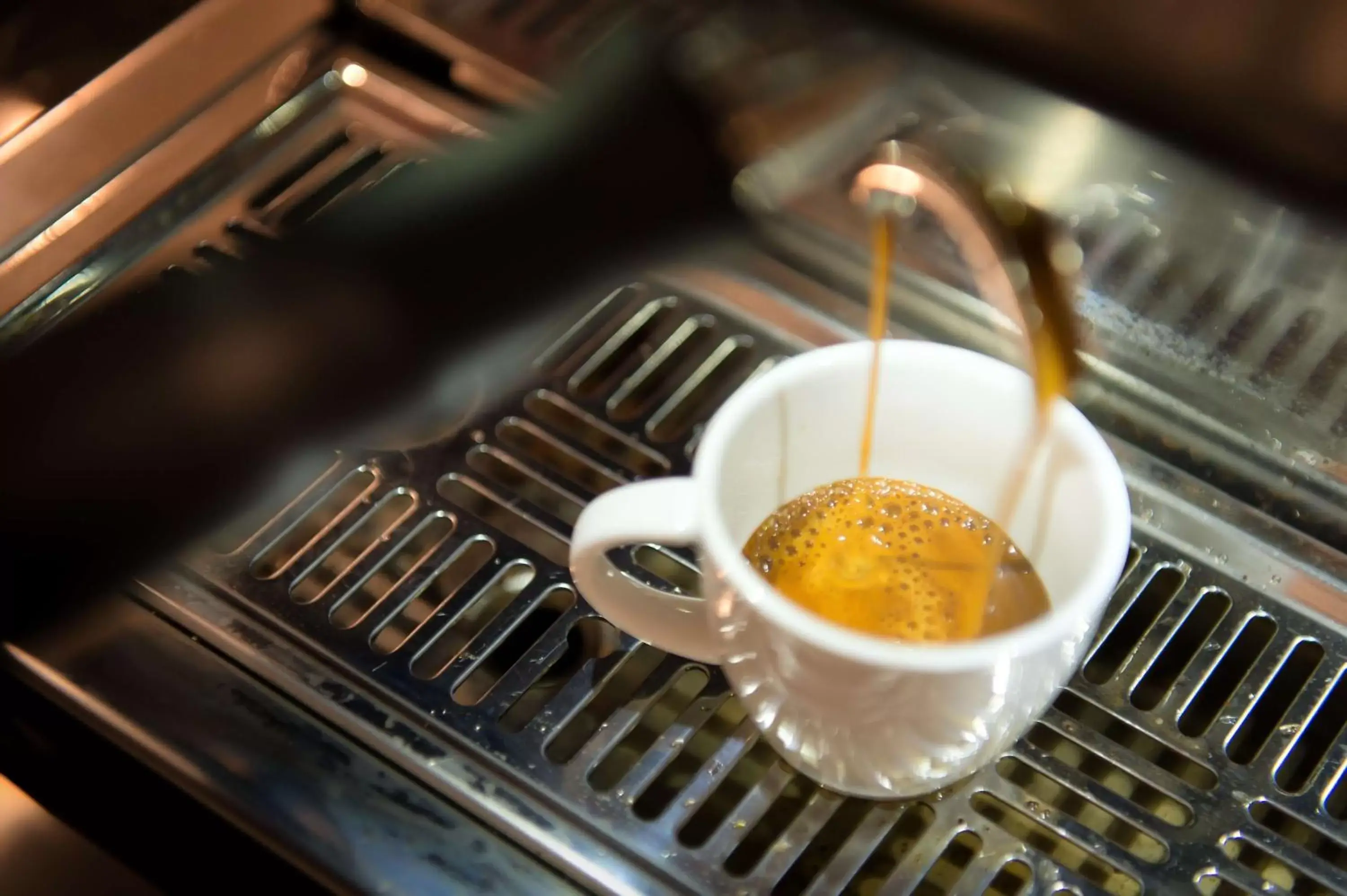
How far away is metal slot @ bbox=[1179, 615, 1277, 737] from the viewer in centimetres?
37

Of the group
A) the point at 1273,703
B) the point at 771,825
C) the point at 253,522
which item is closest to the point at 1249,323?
the point at 1273,703

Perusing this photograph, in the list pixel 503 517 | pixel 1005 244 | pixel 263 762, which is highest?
pixel 1005 244

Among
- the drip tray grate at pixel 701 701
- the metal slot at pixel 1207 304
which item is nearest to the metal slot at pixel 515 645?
the drip tray grate at pixel 701 701

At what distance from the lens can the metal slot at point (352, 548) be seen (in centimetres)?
39

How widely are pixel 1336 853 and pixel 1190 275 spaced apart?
0.59 ft

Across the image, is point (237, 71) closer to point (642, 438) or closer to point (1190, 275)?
point (642, 438)

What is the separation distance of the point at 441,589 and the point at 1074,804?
193 millimetres

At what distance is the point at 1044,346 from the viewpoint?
31 cm

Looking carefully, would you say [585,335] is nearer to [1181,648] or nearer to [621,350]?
[621,350]

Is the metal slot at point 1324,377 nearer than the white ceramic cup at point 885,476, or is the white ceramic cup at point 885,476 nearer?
the white ceramic cup at point 885,476

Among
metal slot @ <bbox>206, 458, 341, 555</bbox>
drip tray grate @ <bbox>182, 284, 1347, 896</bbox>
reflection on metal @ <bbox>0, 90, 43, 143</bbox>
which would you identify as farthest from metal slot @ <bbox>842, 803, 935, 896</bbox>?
reflection on metal @ <bbox>0, 90, 43, 143</bbox>

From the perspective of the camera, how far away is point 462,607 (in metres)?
0.38

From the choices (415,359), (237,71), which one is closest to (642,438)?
(415,359)

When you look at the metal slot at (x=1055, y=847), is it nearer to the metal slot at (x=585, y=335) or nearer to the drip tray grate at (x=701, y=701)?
the drip tray grate at (x=701, y=701)
